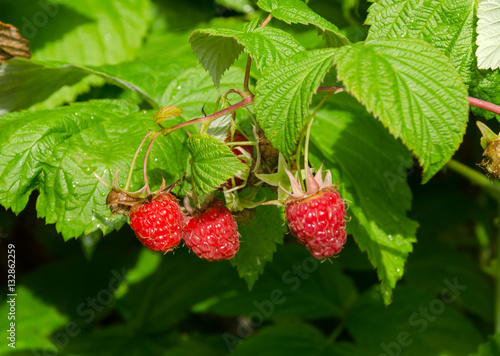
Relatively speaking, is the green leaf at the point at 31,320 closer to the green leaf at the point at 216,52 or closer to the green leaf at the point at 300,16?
the green leaf at the point at 216,52

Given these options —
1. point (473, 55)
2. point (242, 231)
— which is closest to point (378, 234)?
point (242, 231)

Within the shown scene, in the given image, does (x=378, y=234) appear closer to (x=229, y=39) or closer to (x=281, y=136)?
(x=281, y=136)

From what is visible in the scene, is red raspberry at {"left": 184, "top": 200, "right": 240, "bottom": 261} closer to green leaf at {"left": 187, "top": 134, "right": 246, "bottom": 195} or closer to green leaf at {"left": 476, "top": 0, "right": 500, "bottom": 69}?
green leaf at {"left": 187, "top": 134, "right": 246, "bottom": 195}

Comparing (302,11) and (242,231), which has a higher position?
(302,11)

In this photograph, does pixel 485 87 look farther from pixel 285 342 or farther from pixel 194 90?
pixel 285 342

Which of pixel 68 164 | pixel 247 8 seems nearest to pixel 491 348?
pixel 68 164
